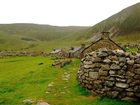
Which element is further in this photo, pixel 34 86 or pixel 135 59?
pixel 34 86

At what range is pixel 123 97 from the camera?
20297 mm

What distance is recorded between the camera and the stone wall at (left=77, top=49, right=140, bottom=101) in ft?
65.9

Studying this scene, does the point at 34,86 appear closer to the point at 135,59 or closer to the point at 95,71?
the point at 95,71

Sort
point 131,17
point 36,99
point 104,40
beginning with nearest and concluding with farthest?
point 36,99 < point 104,40 < point 131,17

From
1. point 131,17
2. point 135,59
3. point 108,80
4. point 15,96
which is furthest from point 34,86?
point 131,17

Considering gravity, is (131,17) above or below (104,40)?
above

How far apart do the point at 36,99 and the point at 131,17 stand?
180 m

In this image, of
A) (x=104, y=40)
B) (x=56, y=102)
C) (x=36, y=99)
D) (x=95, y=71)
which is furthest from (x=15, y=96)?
(x=104, y=40)

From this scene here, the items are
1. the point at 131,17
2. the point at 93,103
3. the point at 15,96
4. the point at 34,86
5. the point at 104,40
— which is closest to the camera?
the point at 93,103

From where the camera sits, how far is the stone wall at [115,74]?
20.1m

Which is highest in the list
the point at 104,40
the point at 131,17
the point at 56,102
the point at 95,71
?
the point at 131,17

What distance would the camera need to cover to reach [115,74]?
20.8 m

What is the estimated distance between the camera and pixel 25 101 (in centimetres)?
2081

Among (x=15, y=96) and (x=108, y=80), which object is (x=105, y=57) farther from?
(x=15, y=96)
